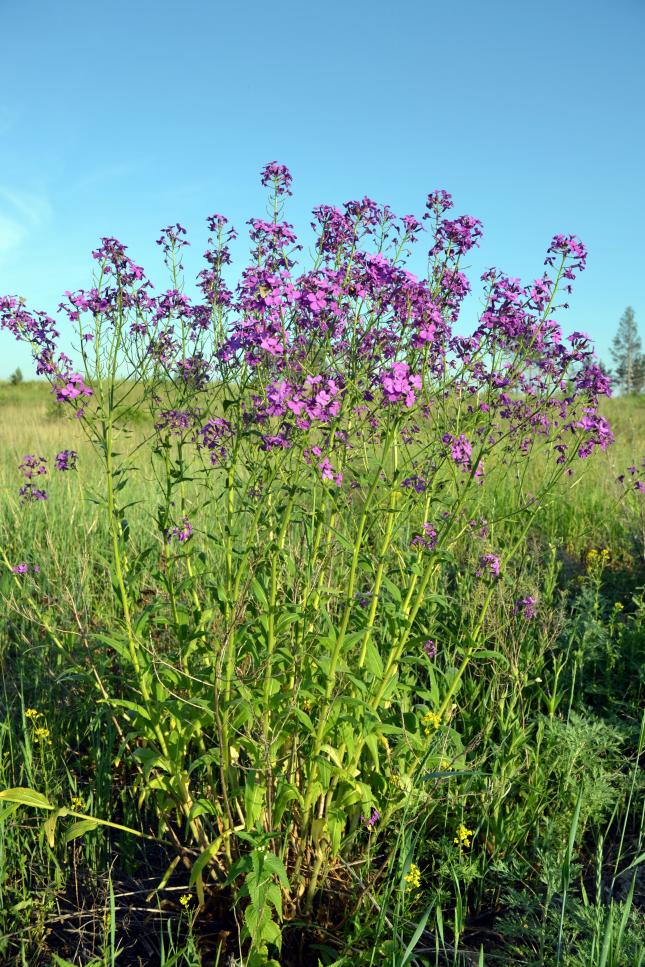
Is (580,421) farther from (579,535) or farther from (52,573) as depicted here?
(52,573)

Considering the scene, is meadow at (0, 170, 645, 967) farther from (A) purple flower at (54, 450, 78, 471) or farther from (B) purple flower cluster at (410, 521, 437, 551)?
(A) purple flower at (54, 450, 78, 471)

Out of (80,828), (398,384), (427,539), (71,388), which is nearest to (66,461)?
(71,388)

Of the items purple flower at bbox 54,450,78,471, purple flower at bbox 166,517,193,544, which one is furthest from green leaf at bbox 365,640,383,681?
purple flower at bbox 54,450,78,471

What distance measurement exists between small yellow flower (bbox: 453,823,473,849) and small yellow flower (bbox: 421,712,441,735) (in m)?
0.38

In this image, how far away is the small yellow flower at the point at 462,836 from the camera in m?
2.74

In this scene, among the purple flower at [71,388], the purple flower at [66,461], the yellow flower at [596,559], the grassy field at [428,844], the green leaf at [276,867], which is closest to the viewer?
the green leaf at [276,867]

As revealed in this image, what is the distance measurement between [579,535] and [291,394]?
4.75 meters

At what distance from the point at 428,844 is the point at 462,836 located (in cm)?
27

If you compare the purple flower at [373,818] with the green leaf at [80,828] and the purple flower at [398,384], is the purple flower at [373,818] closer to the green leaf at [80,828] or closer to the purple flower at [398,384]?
the green leaf at [80,828]

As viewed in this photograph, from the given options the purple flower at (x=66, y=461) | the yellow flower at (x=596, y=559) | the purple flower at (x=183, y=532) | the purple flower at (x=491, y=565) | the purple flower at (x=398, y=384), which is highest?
the purple flower at (x=398, y=384)

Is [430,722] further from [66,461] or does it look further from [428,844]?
[66,461]

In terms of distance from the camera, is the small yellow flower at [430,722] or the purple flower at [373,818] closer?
the purple flower at [373,818]

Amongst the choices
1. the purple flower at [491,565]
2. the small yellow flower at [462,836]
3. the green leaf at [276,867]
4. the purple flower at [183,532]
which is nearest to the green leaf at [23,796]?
the green leaf at [276,867]

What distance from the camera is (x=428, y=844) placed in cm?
293
